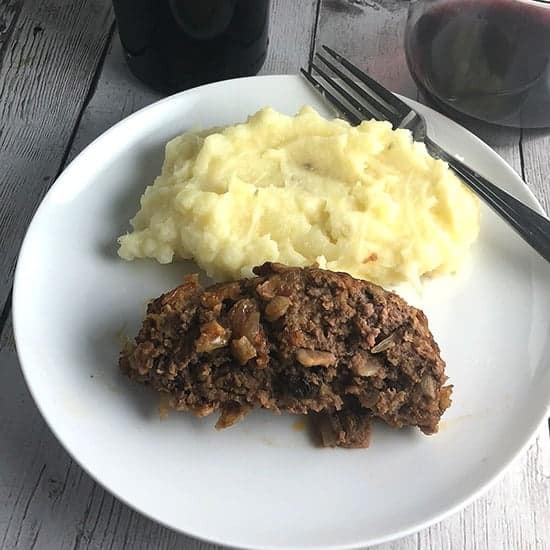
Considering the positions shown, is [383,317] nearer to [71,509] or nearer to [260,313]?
[260,313]

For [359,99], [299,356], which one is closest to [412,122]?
[359,99]

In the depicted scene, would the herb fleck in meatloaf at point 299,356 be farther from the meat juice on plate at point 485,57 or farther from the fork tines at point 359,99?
the meat juice on plate at point 485,57

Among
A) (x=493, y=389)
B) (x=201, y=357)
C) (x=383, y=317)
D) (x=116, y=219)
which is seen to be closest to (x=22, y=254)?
(x=116, y=219)

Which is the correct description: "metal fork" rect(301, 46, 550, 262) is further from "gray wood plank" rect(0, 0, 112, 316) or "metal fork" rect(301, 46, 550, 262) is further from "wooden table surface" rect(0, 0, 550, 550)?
"gray wood plank" rect(0, 0, 112, 316)

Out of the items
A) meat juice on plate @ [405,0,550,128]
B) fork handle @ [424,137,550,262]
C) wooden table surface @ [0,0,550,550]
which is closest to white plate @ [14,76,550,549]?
fork handle @ [424,137,550,262]

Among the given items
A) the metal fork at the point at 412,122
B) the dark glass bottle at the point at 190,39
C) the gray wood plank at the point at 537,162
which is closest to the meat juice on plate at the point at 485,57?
the gray wood plank at the point at 537,162

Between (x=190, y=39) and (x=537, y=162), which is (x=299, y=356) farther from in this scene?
(x=537, y=162)

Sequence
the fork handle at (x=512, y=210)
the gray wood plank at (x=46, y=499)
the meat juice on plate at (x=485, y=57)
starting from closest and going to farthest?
the gray wood plank at (x=46, y=499)
the fork handle at (x=512, y=210)
the meat juice on plate at (x=485, y=57)
